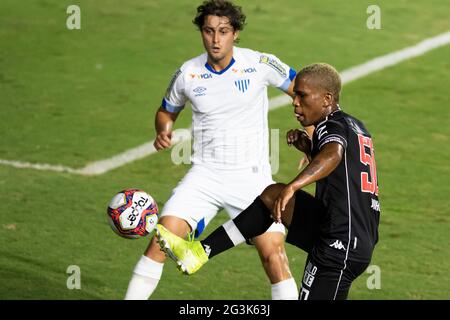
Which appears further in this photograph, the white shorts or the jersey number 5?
the white shorts

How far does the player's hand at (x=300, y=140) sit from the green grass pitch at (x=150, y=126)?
2474 mm

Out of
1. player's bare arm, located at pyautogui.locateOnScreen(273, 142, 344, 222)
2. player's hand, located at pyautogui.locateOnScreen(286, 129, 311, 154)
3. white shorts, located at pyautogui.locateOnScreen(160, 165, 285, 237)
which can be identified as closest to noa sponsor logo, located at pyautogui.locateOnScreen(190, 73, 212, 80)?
white shorts, located at pyautogui.locateOnScreen(160, 165, 285, 237)

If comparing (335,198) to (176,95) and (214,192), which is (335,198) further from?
(176,95)

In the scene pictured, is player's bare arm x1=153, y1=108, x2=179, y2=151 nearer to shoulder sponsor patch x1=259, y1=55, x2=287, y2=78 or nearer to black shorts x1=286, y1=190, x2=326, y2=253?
shoulder sponsor patch x1=259, y1=55, x2=287, y2=78

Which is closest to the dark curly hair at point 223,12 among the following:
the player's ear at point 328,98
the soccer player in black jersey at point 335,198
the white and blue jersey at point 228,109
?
the white and blue jersey at point 228,109

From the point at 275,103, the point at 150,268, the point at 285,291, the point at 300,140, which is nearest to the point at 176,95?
the point at 300,140

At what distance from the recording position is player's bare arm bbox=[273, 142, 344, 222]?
28.0ft

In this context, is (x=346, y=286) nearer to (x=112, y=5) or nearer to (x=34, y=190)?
(x=34, y=190)

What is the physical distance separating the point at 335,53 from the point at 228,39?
10.4 meters

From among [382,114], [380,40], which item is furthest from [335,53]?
[382,114]

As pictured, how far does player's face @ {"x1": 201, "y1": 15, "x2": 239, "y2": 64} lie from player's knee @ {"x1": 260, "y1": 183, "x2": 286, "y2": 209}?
63.0 inches

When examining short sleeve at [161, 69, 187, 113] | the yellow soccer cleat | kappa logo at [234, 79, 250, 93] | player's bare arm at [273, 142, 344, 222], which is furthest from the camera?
short sleeve at [161, 69, 187, 113]

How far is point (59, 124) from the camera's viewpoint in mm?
17750
